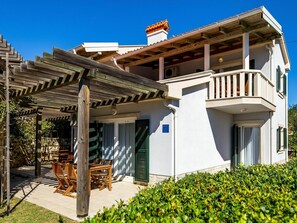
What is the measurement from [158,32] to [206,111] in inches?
247

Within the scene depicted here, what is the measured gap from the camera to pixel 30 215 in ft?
19.4

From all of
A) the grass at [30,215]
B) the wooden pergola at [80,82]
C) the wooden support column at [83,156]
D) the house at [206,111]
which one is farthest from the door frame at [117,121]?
the grass at [30,215]

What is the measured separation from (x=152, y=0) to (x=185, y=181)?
1366cm

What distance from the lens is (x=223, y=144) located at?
1126 centimetres

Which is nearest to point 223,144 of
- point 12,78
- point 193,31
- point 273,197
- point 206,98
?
point 206,98

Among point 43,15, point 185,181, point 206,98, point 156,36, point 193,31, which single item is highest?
point 43,15

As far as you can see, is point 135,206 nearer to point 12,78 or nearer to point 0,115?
point 0,115

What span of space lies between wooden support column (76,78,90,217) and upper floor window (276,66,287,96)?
31.1ft

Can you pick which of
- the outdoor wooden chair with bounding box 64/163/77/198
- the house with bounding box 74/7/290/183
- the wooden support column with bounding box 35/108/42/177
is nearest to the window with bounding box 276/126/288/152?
the house with bounding box 74/7/290/183

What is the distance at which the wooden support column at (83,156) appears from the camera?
5.65m

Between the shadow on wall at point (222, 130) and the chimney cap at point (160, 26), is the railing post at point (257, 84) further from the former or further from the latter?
the chimney cap at point (160, 26)

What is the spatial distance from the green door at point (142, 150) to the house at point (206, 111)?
4 cm

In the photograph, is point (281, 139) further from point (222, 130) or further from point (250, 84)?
point (250, 84)

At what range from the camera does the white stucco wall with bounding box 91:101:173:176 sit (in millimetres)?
8523
